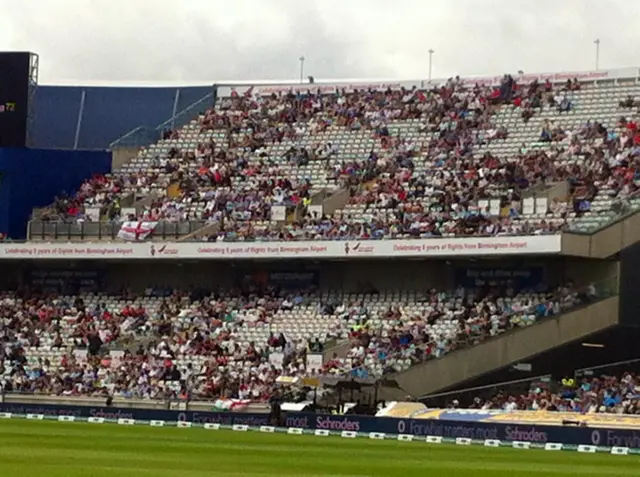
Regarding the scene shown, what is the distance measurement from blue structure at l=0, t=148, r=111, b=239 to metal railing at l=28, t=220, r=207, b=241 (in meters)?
1.59

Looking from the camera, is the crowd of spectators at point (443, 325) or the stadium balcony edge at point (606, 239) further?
the crowd of spectators at point (443, 325)

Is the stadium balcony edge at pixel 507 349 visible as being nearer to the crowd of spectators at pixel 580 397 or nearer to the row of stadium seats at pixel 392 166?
the crowd of spectators at pixel 580 397

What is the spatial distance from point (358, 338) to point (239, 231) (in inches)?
328

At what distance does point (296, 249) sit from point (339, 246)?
5.80 ft

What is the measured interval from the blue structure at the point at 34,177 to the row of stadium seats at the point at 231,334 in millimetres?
4583

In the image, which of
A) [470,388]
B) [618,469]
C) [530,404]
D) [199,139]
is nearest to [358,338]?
[470,388]

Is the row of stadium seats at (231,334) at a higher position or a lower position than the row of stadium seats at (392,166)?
lower

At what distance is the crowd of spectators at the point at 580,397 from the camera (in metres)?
46.8

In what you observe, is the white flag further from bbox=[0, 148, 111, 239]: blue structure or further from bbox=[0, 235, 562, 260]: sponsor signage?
bbox=[0, 148, 111, 239]: blue structure

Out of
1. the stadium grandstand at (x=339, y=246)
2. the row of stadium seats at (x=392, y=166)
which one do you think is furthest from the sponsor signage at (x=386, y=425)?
the row of stadium seats at (x=392, y=166)

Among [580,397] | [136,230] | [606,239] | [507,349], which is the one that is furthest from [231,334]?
[580,397]

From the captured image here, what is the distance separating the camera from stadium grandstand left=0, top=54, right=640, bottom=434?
5266 centimetres

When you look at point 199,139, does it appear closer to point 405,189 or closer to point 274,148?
point 274,148

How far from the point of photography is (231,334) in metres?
57.9
